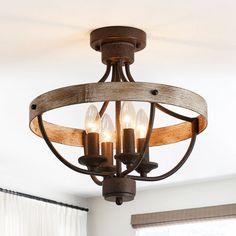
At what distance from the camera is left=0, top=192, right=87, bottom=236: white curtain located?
16.3 ft

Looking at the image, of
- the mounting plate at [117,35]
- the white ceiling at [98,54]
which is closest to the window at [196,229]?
the white ceiling at [98,54]

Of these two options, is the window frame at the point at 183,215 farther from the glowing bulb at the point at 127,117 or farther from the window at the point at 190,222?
the glowing bulb at the point at 127,117

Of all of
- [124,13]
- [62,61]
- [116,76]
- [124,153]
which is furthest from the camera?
[62,61]

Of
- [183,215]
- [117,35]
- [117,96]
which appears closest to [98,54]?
[117,35]

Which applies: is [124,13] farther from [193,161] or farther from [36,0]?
[193,161]

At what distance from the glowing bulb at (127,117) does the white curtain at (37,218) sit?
2871 millimetres

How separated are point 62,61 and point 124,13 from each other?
0.56 metres

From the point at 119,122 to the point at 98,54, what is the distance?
1.47 feet

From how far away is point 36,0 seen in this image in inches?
87.2

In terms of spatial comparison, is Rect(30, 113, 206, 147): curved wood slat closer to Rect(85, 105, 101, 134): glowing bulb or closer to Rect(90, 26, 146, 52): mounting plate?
Rect(85, 105, 101, 134): glowing bulb

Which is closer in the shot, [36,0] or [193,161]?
[36,0]

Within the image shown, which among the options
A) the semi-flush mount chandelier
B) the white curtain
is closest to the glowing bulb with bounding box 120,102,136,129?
the semi-flush mount chandelier

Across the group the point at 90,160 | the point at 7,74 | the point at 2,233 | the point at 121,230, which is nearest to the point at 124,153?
the point at 90,160

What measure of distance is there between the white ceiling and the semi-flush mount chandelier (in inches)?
4.4
